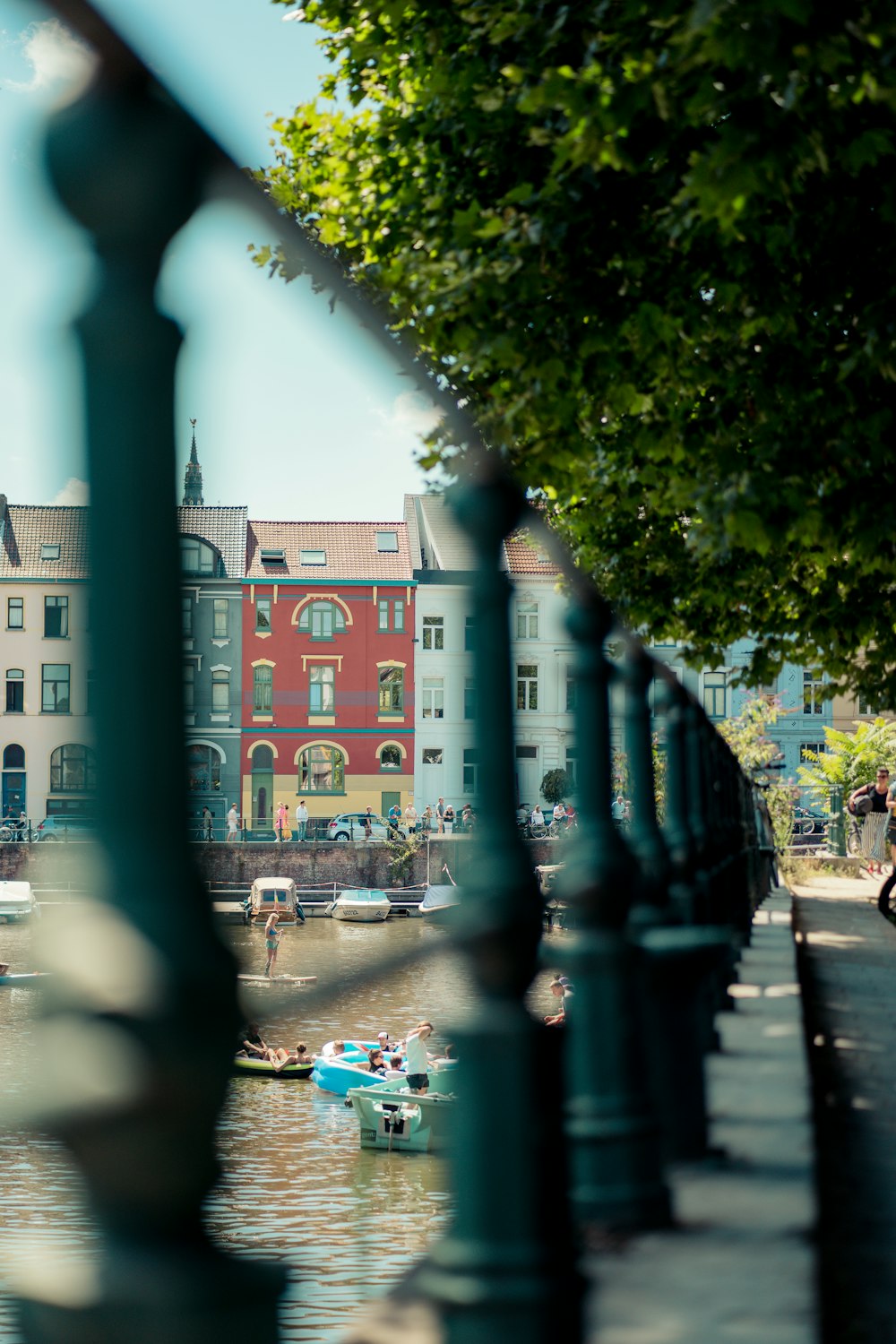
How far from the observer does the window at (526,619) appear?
176cm

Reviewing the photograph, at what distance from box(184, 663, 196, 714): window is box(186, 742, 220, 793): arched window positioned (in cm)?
2

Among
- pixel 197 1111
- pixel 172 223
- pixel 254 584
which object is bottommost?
pixel 197 1111

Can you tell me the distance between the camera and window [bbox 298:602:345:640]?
6.86ft

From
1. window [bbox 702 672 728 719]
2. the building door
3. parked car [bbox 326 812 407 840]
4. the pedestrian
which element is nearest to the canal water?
the building door

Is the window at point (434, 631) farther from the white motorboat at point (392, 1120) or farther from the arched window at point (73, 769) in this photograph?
the white motorboat at point (392, 1120)

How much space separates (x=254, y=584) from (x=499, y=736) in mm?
453

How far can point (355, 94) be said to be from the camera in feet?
40.4

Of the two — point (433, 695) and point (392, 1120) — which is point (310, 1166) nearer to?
point (392, 1120)

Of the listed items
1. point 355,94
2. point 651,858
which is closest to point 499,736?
point 651,858

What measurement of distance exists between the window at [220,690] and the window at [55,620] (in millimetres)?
127

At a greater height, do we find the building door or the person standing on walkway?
the building door

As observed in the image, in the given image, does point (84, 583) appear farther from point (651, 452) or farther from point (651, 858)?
point (651, 452)

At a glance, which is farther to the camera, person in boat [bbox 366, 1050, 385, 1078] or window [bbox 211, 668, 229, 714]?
person in boat [bbox 366, 1050, 385, 1078]

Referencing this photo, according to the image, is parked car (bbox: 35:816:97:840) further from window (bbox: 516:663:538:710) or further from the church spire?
window (bbox: 516:663:538:710)
